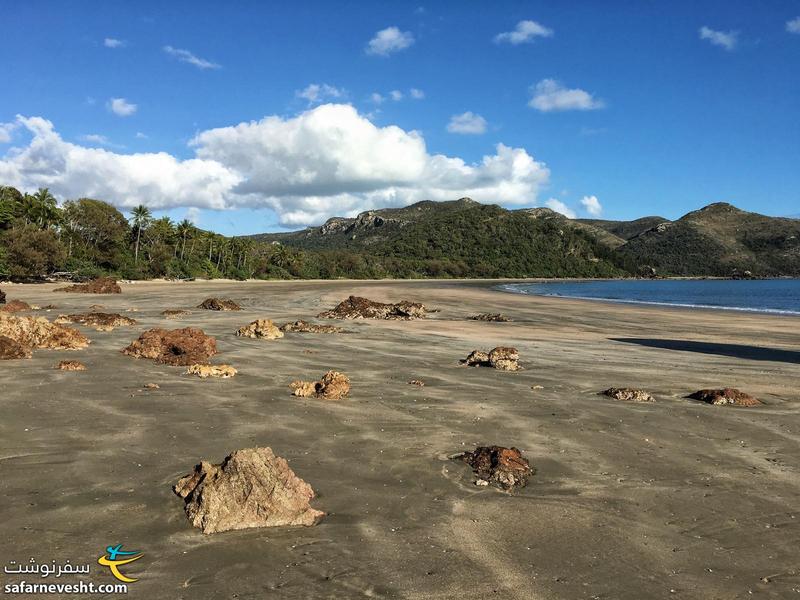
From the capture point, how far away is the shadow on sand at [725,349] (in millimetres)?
17141

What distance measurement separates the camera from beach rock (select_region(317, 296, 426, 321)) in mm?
26969

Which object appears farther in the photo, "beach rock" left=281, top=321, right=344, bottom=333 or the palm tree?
the palm tree

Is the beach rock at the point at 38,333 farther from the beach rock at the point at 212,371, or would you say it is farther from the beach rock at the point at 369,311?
the beach rock at the point at 369,311

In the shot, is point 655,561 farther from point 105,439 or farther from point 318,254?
point 318,254

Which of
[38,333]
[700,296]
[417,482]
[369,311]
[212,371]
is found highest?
[700,296]

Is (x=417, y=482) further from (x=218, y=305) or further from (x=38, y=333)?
(x=218, y=305)

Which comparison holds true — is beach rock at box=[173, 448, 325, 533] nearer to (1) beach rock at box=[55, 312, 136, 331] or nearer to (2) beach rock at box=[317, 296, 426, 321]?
(1) beach rock at box=[55, 312, 136, 331]

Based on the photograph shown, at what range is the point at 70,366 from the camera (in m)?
10.9

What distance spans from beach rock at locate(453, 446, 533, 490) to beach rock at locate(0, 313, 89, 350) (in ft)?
37.6

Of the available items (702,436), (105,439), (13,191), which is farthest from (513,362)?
(13,191)

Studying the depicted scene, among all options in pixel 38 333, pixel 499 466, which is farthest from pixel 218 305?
pixel 499 466

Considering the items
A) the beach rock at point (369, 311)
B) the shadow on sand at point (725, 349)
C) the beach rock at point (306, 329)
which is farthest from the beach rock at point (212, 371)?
the beach rock at point (369, 311)

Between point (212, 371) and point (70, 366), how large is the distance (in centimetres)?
300

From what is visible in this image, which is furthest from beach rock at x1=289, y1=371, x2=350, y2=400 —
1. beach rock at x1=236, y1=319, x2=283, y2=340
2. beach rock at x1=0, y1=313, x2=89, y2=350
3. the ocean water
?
the ocean water
